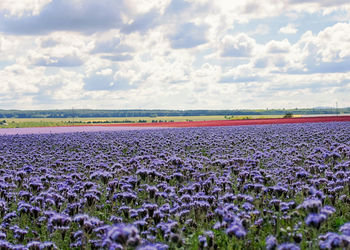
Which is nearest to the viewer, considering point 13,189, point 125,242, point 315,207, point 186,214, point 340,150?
point 125,242

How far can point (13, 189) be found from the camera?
1115cm

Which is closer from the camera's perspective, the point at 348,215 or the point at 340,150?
the point at 348,215

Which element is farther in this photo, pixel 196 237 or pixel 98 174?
pixel 98 174

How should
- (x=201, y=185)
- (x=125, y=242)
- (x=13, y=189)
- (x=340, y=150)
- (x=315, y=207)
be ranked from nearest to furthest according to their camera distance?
1. (x=125, y=242)
2. (x=315, y=207)
3. (x=201, y=185)
4. (x=13, y=189)
5. (x=340, y=150)

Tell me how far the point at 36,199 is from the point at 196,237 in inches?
130

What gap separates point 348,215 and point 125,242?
5.76 meters

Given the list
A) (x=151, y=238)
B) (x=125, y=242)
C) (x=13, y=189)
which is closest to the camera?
(x=125, y=242)

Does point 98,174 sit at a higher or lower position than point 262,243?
higher

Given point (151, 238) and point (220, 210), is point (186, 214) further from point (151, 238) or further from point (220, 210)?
point (151, 238)

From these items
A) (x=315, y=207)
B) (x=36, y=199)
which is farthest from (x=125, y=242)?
(x=36, y=199)

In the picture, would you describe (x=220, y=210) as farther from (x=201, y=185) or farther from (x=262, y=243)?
(x=201, y=185)

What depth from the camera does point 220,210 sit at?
6391 mm

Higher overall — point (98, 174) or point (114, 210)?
point (98, 174)

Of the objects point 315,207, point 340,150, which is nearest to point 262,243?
point 315,207
